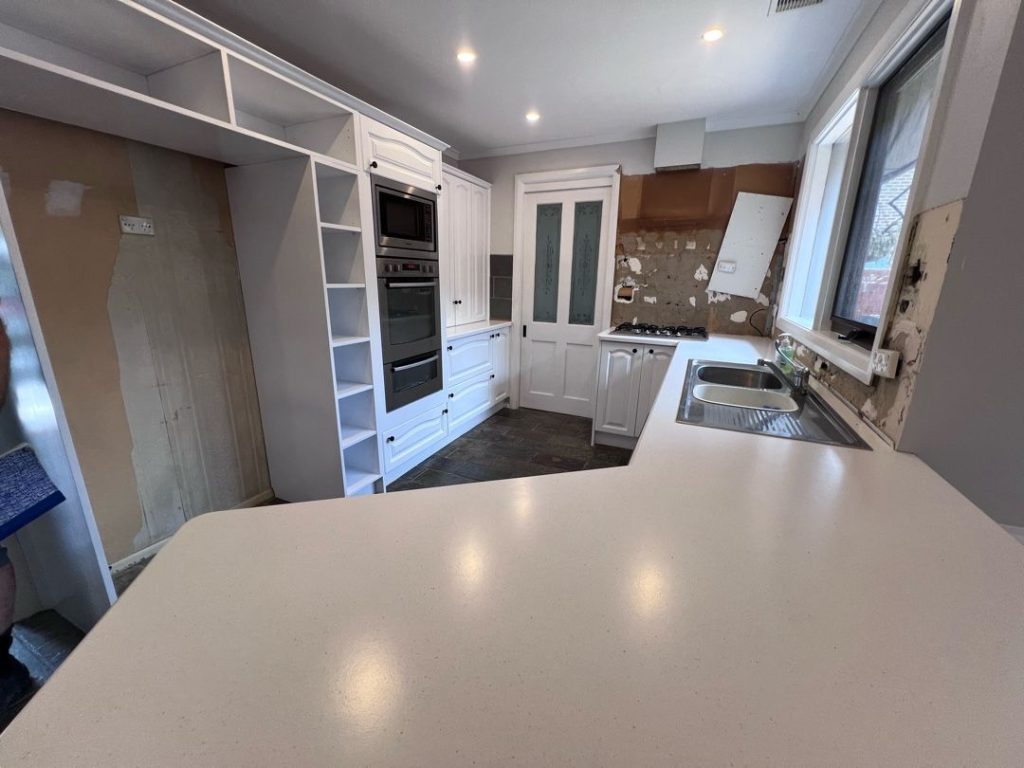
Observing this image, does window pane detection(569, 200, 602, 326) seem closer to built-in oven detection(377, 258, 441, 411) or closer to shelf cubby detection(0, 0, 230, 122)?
built-in oven detection(377, 258, 441, 411)

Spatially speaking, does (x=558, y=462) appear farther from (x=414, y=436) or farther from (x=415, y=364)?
(x=415, y=364)

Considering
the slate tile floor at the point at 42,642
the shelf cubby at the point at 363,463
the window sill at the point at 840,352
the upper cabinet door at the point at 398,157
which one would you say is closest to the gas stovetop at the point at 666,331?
the window sill at the point at 840,352

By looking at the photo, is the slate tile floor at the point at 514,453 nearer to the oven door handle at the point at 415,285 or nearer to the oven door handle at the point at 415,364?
the oven door handle at the point at 415,364

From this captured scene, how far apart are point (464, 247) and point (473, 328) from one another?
0.69 m

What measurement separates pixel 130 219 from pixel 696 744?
238 cm

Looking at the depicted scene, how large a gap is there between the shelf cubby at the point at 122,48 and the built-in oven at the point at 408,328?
940 mm

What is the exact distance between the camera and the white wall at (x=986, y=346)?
0.81 meters

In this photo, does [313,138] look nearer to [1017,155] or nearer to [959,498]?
[1017,155]

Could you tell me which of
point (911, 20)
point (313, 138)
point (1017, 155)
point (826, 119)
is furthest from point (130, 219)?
point (826, 119)

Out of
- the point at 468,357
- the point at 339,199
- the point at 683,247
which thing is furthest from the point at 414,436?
the point at 683,247

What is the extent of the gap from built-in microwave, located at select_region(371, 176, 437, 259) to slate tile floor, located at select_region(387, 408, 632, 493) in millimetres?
1433

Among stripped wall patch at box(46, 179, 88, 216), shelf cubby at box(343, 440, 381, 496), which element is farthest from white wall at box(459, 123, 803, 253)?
stripped wall patch at box(46, 179, 88, 216)

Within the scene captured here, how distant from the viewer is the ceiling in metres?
1.66

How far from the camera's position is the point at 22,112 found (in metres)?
1.31
